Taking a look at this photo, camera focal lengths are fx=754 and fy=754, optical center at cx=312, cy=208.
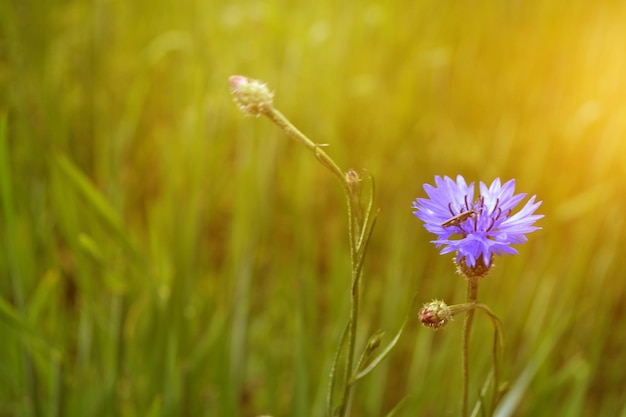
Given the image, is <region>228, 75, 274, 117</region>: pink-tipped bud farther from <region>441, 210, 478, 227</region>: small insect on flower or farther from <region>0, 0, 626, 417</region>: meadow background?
<region>0, 0, 626, 417</region>: meadow background

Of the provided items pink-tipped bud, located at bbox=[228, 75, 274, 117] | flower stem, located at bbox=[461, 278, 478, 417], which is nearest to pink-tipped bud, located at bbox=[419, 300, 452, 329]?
flower stem, located at bbox=[461, 278, 478, 417]

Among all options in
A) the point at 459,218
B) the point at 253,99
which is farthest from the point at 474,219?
the point at 253,99

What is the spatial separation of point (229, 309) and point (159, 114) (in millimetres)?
793

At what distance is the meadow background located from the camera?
101 cm

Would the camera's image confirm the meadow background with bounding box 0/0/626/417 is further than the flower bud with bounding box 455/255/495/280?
Yes

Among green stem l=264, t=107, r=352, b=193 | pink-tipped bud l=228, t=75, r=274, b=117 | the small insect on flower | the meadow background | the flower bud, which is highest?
the meadow background

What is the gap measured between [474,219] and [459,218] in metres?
0.02

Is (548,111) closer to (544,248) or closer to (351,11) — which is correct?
(544,248)

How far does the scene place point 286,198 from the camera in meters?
1.57

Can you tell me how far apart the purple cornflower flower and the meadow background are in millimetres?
197

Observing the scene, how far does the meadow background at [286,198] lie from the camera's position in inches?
39.9

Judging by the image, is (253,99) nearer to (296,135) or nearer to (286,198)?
(296,135)

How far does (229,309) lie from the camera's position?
111 centimetres

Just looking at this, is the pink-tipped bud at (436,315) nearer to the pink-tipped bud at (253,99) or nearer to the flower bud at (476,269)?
the flower bud at (476,269)
